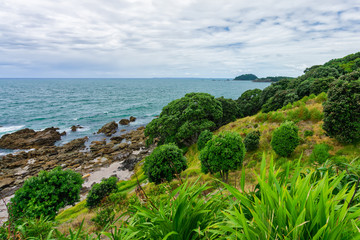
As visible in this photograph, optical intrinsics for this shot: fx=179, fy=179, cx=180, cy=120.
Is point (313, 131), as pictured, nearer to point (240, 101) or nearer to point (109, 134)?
point (240, 101)

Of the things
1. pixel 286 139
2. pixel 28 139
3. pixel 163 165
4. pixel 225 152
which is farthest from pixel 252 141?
pixel 28 139

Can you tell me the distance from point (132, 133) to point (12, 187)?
71.2ft

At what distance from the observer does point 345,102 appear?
11.3m

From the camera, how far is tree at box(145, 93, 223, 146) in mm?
22891

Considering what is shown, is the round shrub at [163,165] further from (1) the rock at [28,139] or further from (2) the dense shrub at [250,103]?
(1) the rock at [28,139]

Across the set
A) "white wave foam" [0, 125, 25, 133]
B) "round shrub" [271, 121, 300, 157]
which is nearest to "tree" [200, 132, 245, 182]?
"round shrub" [271, 121, 300, 157]

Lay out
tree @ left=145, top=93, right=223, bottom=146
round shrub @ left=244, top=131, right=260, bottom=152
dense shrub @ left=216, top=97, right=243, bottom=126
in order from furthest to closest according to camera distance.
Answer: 1. dense shrub @ left=216, top=97, right=243, bottom=126
2. tree @ left=145, top=93, right=223, bottom=146
3. round shrub @ left=244, top=131, right=260, bottom=152

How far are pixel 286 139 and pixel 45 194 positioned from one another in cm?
1621

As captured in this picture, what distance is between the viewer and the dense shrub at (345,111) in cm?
1122

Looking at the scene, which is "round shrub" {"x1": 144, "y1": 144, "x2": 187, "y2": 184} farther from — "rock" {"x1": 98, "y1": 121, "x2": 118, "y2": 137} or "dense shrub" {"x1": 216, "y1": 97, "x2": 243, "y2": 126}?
"rock" {"x1": 98, "y1": 121, "x2": 118, "y2": 137}

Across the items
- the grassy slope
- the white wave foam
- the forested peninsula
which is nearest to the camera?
the forested peninsula

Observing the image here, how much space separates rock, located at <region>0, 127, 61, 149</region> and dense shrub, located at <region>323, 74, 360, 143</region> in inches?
1711

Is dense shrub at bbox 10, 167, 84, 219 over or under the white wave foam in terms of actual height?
over

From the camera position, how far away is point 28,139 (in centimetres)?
3662
